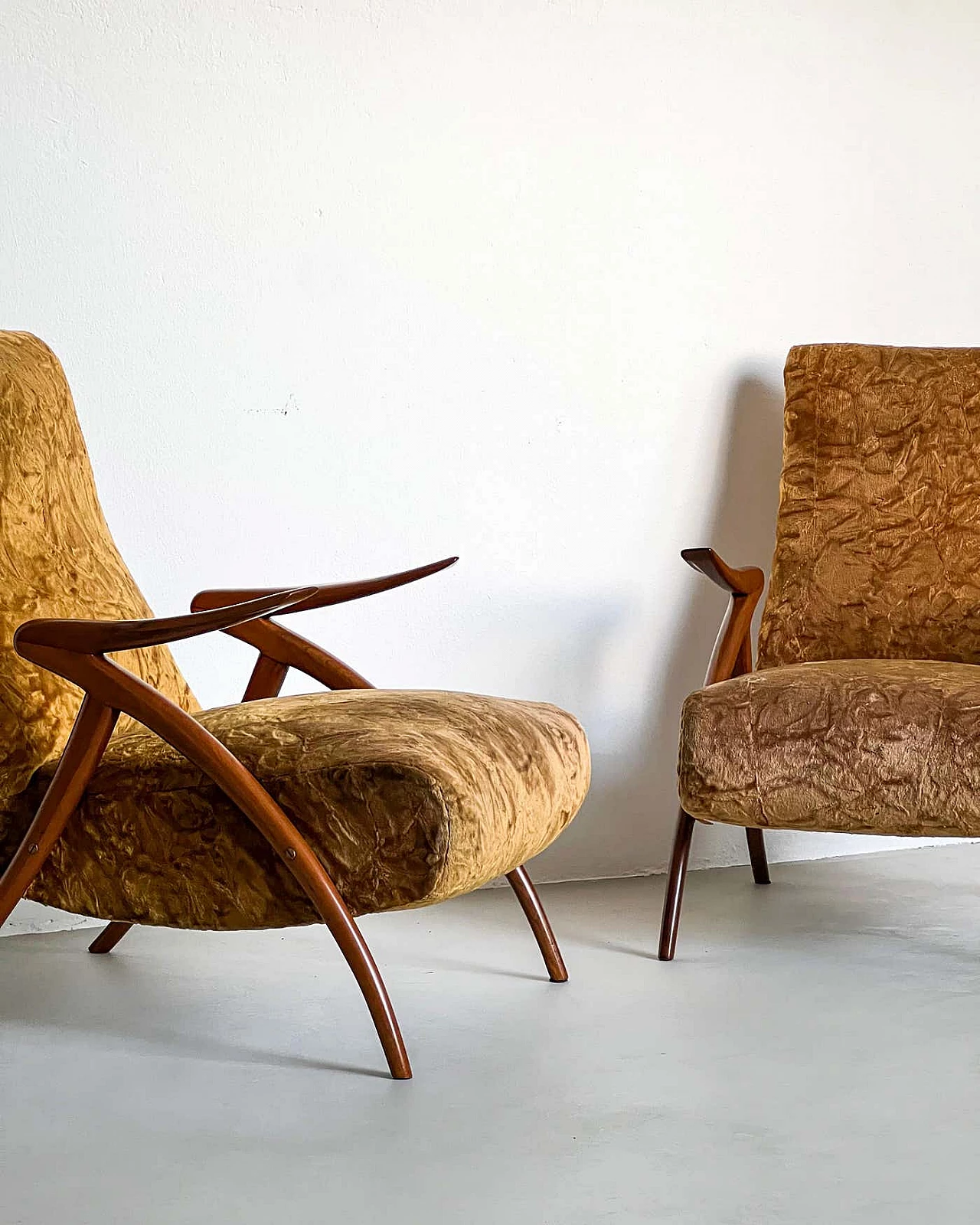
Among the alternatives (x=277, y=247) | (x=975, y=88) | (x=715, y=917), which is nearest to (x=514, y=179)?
(x=277, y=247)

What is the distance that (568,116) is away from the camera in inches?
107

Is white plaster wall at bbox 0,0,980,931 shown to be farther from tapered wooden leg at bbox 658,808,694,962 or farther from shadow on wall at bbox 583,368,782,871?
tapered wooden leg at bbox 658,808,694,962

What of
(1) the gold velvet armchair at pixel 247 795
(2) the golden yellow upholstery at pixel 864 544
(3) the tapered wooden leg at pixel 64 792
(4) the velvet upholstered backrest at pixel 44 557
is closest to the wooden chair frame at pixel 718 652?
(2) the golden yellow upholstery at pixel 864 544

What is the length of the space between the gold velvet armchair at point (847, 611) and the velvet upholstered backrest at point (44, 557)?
0.87m

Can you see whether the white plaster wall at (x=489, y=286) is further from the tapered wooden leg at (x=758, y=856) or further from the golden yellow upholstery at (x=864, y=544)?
the golden yellow upholstery at (x=864, y=544)

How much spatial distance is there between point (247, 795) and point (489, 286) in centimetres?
153

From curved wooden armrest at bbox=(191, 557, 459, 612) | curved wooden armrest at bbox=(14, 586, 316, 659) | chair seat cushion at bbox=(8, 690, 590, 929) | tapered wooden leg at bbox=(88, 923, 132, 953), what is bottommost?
tapered wooden leg at bbox=(88, 923, 132, 953)

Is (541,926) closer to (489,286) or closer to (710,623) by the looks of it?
(710,623)

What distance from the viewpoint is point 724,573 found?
2328mm

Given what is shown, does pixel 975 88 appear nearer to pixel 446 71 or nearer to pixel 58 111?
pixel 446 71

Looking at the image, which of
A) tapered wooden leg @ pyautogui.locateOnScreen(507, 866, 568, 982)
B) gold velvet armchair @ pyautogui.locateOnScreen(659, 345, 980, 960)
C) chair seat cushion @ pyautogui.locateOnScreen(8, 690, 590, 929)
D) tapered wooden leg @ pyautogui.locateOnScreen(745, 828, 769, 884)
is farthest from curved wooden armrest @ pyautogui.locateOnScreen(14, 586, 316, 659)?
tapered wooden leg @ pyautogui.locateOnScreen(745, 828, 769, 884)

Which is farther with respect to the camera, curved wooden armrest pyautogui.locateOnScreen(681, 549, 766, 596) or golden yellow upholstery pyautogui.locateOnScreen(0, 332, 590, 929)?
curved wooden armrest pyautogui.locateOnScreen(681, 549, 766, 596)

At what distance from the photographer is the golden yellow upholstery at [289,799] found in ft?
4.71

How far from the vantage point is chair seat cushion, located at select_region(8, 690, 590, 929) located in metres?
1.43
